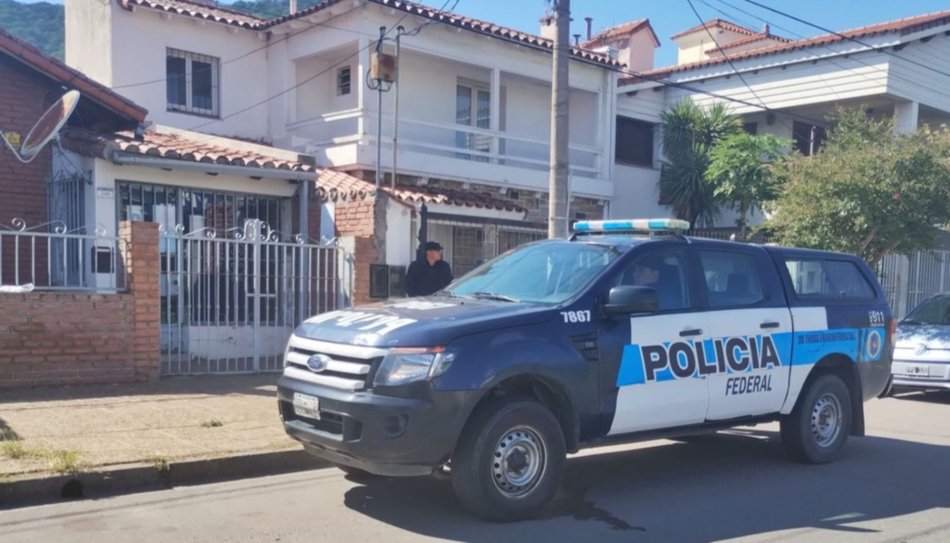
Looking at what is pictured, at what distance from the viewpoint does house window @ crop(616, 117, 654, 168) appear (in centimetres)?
1964

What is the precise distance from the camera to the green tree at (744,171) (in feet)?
55.6

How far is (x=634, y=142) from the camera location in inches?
786

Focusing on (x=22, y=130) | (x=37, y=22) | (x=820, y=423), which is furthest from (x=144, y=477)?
(x=37, y=22)

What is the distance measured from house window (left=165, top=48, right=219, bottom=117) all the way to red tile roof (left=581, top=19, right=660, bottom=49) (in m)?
14.6

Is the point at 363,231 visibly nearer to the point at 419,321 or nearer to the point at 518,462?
the point at 419,321

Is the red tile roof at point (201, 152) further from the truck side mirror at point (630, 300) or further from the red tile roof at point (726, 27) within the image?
the red tile roof at point (726, 27)

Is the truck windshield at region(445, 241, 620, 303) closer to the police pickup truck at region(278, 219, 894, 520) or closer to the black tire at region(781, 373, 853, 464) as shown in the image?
the police pickup truck at region(278, 219, 894, 520)

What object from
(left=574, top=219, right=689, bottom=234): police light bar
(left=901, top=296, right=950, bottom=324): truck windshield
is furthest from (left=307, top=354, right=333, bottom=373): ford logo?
(left=901, top=296, right=950, bottom=324): truck windshield

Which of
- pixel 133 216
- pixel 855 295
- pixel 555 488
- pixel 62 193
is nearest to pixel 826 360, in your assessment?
pixel 855 295

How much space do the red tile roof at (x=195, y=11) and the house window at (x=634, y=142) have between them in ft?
27.2

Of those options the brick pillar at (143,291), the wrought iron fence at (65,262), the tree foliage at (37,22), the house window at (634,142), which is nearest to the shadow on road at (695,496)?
the brick pillar at (143,291)

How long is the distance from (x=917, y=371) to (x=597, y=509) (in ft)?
24.3

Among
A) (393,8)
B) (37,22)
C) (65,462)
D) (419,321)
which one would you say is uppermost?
(37,22)

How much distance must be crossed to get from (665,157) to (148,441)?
15.0m
